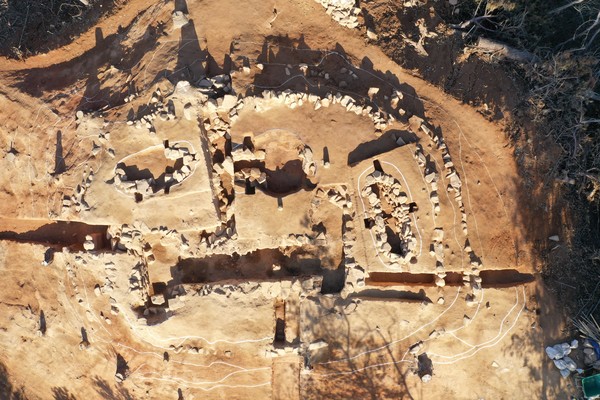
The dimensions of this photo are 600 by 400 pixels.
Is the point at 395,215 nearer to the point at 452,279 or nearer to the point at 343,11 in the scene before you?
the point at 452,279

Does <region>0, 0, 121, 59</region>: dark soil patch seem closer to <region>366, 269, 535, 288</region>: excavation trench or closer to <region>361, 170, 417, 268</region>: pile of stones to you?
<region>361, 170, 417, 268</region>: pile of stones

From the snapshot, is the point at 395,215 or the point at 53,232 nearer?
the point at 395,215

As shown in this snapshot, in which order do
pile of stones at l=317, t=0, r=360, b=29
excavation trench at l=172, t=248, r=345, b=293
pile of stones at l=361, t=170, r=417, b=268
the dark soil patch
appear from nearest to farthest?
1. pile of stones at l=361, t=170, r=417, b=268
2. excavation trench at l=172, t=248, r=345, b=293
3. pile of stones at l=317, t=0, r=360, b=29
4. the dark soil patch

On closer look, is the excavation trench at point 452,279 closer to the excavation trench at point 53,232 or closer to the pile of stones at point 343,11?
the pile of stones at point 343,11

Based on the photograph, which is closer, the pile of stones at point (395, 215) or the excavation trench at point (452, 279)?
the pile of stones at point (395, 215)

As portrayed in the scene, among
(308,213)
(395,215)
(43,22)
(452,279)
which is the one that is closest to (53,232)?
(43,22)

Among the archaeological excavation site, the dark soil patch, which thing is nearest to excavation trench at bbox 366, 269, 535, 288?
the archaeological excavation site

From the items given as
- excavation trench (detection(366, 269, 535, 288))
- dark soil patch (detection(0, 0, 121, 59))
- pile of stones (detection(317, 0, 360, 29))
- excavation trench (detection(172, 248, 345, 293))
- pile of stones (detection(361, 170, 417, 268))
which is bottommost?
excavation trench (detection(366, 269, 535, 288))

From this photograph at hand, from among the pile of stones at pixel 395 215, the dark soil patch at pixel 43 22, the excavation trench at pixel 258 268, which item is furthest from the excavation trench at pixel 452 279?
the dark soil patch at pixel 43 22

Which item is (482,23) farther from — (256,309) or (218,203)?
(256,309)
